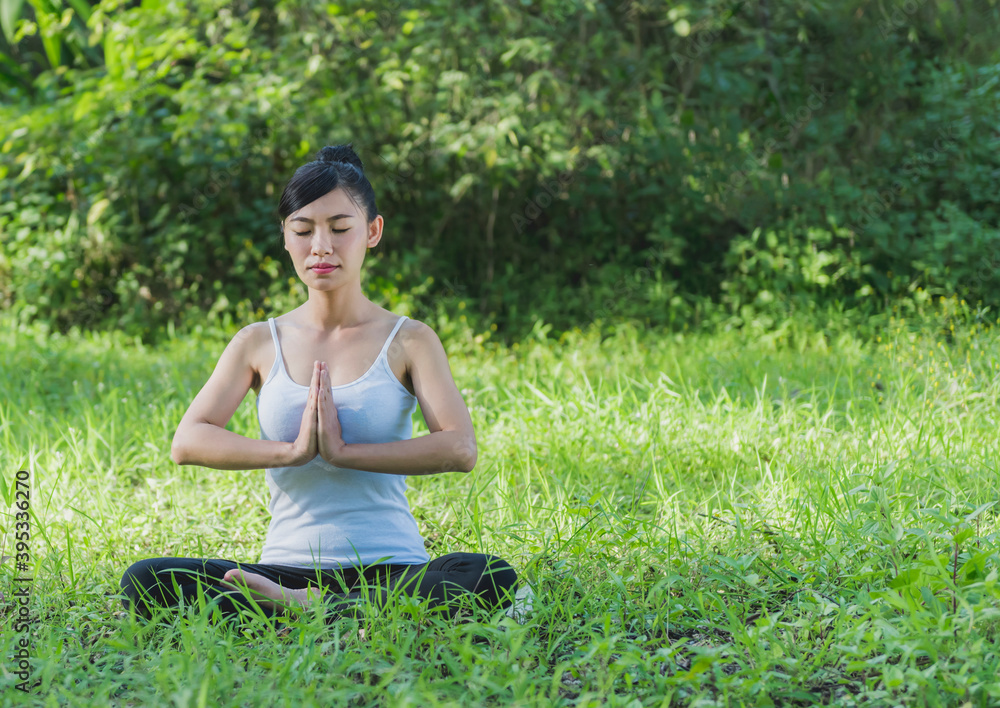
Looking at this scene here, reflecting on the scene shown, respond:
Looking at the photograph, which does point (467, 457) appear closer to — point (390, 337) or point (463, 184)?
point (390, 337)

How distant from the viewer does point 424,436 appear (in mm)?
2291

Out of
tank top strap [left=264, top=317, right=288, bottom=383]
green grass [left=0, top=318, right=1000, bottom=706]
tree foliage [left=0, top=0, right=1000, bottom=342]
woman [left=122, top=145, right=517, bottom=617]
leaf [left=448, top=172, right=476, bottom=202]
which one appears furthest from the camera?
leaf [left=448, top=172, right=476, bottom=202]

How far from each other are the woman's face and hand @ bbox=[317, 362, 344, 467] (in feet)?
0.95

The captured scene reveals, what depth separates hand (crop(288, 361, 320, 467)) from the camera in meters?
2.18

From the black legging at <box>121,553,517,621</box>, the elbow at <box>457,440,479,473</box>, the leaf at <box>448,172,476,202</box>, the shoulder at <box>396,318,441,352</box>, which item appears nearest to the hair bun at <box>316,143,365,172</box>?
the shoulder at <box>396,318,441,352</box>

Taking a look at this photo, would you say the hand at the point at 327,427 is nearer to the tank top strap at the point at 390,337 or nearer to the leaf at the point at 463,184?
the tank top strap at the point at 390,337

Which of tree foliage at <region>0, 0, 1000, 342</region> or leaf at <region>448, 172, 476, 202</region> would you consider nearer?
tree foliage at <region>0, 0, 1000, 342</region>

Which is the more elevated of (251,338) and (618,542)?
(251,338)

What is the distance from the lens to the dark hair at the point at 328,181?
2381mm

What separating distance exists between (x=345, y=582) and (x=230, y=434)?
0.50 m

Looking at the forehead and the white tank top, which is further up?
the forehead

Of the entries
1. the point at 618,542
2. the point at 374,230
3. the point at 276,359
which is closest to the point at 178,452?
the point at 276,359

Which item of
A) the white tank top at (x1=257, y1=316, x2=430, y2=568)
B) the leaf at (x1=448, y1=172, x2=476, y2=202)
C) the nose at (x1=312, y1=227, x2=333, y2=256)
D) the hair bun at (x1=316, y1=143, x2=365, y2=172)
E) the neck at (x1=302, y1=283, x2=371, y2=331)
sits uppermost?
the hair bun at (x1=316, y1=143, x2=365, y2=172)

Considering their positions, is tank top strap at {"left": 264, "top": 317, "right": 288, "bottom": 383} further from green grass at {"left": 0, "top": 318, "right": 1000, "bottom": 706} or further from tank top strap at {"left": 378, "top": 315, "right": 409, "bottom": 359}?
green grass at {"left": 0, "top": 318, "right": 1000, "bottom": 706}
